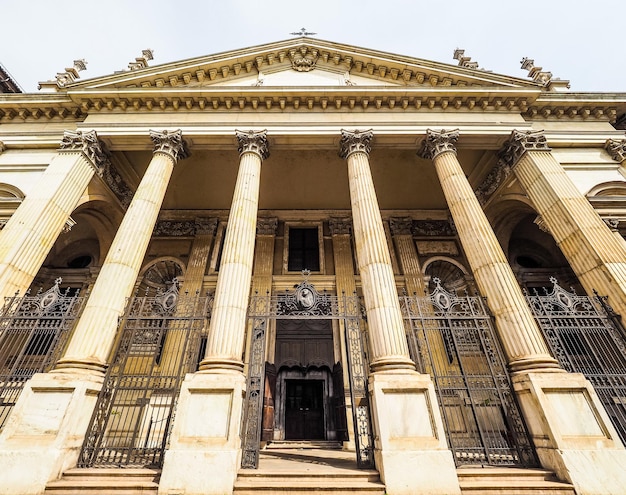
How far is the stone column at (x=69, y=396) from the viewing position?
4.63 m

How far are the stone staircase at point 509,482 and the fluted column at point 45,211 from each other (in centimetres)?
1005

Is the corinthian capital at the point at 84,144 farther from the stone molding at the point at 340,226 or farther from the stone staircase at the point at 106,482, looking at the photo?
the stone molding at the point at 340,226

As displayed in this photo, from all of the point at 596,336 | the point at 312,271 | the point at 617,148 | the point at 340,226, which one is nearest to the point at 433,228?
the point at 340,226

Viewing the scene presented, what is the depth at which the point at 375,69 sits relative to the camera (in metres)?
11.8

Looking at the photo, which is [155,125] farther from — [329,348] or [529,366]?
[529,366]

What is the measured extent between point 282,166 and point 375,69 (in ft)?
17.0

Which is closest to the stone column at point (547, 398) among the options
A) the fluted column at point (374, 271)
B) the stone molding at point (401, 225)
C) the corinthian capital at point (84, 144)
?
the fluted column at point (374, 271)

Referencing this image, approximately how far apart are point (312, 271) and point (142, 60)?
11.3 m

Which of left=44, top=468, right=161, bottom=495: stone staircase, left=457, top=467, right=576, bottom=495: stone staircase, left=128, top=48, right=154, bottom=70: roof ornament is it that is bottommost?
left=457, top=467, right=576, bottom=495: stone staircase

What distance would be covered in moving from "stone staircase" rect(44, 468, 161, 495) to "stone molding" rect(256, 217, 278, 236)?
9.98 m

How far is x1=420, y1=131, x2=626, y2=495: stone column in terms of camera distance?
465cm

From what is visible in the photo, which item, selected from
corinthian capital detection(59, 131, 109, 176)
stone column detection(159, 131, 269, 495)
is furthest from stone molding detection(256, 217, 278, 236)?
stone column detection(159, 131, 269, 495)

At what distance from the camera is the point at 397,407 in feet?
17.1

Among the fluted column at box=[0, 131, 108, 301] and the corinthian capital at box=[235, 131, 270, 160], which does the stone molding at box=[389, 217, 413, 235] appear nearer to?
the corinthian capital at box=[235, 131, 270, 160]
